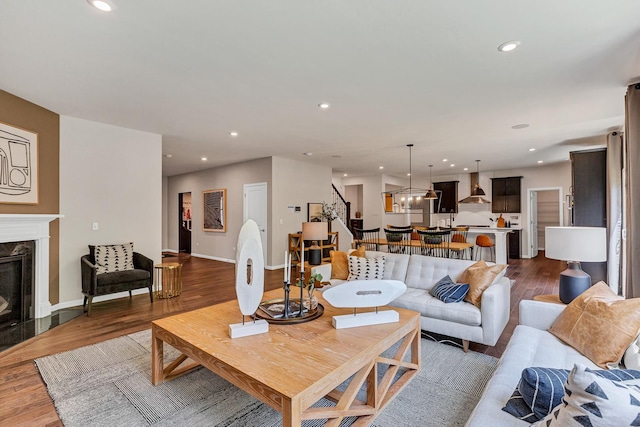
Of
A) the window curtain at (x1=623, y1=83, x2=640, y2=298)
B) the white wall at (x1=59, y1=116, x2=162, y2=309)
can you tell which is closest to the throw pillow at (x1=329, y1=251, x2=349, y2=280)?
the window curtain at (x1=623, y1=83, x2=640, y2=298)

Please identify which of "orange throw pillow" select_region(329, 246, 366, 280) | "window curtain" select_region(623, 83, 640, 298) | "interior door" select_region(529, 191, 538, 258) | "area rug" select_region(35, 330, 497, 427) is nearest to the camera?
"area rug" select_region(35, 330, 497, 427)

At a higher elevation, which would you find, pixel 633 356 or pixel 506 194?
pixel 506 194

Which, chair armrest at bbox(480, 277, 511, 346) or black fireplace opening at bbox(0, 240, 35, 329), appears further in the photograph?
black fireplace opening at bbox(0, 240, 35, 329)

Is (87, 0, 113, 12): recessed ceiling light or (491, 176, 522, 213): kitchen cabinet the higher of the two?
(87, 0, 113, 12): recessed ceiling light

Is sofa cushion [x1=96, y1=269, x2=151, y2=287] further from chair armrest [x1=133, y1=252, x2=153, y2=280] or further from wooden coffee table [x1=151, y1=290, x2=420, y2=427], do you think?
wooden coffee table [x1=151, y1=290, x2=420, y2=427]

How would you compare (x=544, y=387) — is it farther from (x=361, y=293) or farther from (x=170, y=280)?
(x=170, y=280)

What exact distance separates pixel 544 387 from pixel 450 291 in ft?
5.90

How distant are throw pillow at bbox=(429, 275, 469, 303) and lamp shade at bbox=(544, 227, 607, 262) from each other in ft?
2.83

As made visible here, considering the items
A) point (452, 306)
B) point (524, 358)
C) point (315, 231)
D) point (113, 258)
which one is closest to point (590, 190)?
point (452, 306)

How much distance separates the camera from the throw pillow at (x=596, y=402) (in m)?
0.84

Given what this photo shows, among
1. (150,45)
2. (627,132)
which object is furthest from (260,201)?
(627,132)

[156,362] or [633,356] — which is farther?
[156,362]

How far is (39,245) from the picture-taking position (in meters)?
3.83

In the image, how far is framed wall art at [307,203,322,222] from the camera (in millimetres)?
7805
